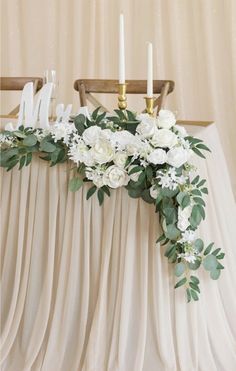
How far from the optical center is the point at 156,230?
1.62 m

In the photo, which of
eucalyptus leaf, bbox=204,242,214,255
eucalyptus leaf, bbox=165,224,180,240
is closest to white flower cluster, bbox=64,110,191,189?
eucalyptus leaf, bbox=165,224,180,240

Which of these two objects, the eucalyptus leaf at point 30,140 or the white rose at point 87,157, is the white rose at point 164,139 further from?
the eucalyptus leaf at point 30,140

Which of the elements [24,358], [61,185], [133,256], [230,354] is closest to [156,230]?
[133,256]

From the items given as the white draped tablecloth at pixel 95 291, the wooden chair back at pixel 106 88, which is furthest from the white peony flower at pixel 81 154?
the wooden chair back at pixel 106 88

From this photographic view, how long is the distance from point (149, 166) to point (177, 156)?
0.34 feet

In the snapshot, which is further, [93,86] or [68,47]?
[68,47]

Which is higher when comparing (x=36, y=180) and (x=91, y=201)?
(x=36, y=180)

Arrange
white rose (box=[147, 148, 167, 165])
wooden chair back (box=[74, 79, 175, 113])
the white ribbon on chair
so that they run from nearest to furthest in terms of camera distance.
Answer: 1. white rose (box=[147, 148, 167, 165])
2. the white ribbon on chair
3. wooden chair back (box=[74, 79, 175, 113])

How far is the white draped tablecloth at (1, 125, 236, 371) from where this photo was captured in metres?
1.61

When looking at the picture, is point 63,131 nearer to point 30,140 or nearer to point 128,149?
point 30,140

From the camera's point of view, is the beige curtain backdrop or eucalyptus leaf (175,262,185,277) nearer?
eucalyptus leaf (175,262,185,277)

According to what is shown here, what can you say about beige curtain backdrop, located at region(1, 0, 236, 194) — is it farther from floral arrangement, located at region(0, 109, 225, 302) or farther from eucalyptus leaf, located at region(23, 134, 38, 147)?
eucalyptus leaf, located at region(23, 134, 38, 147)

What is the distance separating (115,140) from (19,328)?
71cm

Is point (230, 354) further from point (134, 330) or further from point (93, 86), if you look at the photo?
point (93, 86)
